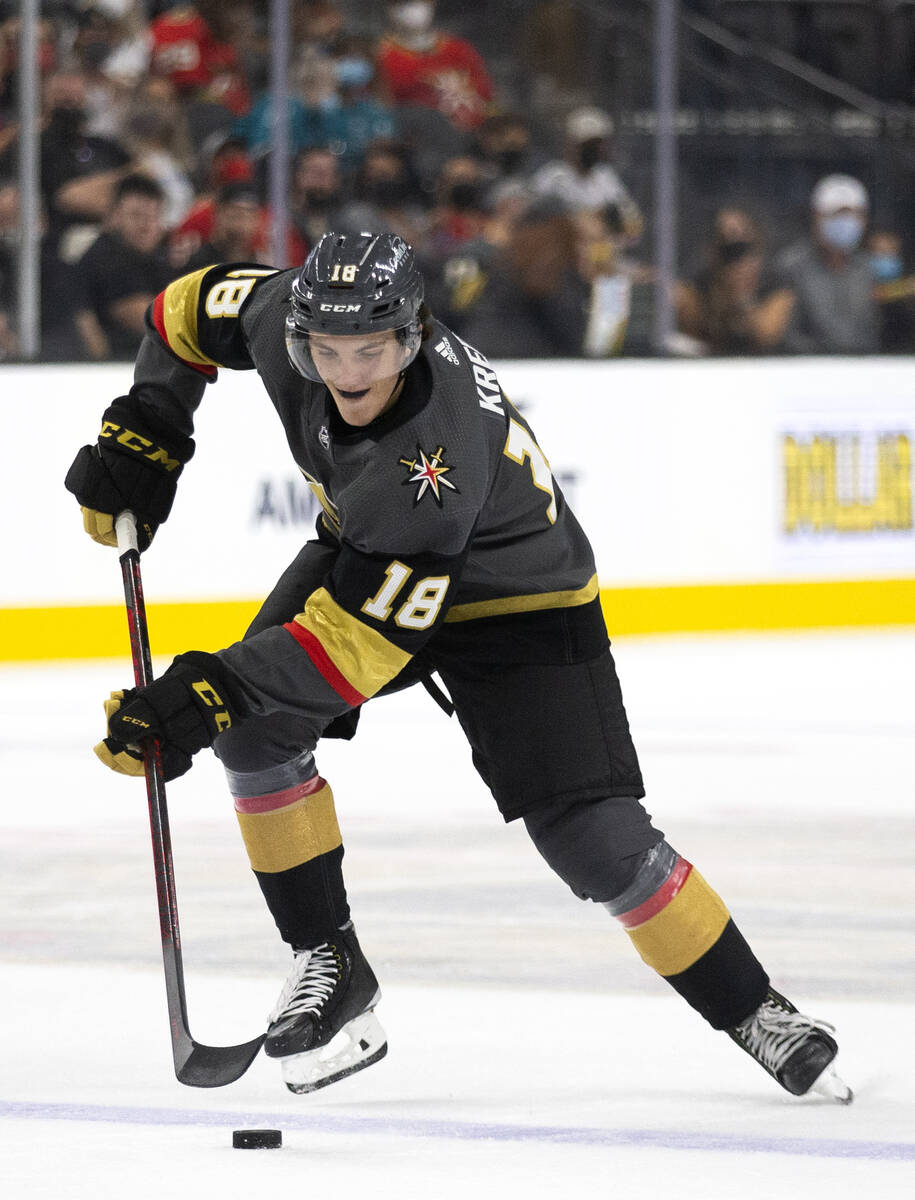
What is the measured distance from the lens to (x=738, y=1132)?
9.10 ft

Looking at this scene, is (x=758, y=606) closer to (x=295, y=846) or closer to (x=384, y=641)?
(x=295, y=846)

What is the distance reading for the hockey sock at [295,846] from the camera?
3.01m

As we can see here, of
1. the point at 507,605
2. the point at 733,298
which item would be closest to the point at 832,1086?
the point at 507,605

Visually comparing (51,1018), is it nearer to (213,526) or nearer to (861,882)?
(861,882)

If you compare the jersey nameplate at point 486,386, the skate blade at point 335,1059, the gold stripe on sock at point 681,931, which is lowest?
the skate blade at point 335,1059

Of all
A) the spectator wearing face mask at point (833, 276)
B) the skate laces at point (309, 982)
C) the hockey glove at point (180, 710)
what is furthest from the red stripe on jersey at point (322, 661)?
the spectator wearing face mask at point (833, 276)

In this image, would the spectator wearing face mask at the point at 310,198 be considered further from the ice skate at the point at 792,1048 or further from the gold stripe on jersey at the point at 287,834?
the ice skate at the point at 792,1048

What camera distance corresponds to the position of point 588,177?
320 inches

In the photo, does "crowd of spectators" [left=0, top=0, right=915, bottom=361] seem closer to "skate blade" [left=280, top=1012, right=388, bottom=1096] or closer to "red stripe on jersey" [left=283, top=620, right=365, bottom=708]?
"skate blade" [left=280, top=1012, right=388, bottom=1096]

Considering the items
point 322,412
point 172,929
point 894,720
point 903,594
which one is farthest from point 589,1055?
point 903,594

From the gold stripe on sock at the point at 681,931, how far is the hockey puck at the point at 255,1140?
585mm

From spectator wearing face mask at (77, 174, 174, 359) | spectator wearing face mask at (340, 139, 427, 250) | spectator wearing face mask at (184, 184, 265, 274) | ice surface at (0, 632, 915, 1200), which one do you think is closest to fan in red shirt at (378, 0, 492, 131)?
spectator wearing face mask at (340, 139, 427, 250)

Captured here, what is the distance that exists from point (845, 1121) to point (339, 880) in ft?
2.47

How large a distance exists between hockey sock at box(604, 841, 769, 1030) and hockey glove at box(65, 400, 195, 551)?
90cm
